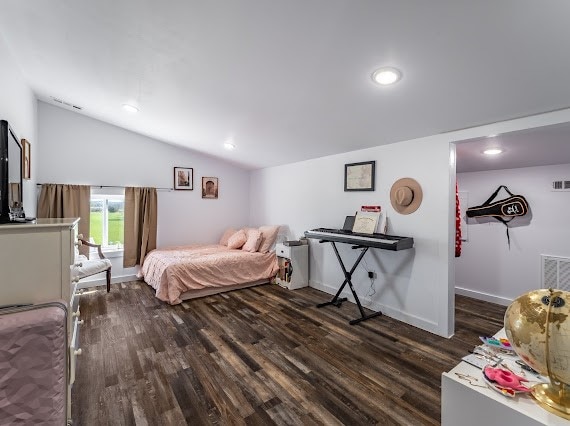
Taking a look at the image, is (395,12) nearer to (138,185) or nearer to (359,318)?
(359,318)

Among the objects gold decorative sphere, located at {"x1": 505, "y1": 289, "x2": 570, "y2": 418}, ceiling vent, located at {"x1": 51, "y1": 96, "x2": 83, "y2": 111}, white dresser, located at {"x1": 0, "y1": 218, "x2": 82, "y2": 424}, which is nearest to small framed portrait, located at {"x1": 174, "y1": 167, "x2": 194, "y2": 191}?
ceiling vent, located at {"x1": 51, "y1": 96, "x2": 83, "y2": 111}

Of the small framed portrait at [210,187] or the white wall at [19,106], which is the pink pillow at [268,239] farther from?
the white wall at [19,106]

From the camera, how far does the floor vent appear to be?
3020mm

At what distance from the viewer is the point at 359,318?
3084 millimetres

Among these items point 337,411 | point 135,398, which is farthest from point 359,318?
point 135,398

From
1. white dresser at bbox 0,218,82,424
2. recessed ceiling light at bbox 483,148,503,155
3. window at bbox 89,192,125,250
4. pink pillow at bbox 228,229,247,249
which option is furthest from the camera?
pink pillow at bbox 228,229,247,249

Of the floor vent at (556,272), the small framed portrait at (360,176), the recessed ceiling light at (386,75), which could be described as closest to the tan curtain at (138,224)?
the small framed portrait at (360,176)

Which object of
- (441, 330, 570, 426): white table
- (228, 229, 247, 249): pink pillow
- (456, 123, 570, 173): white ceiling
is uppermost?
(456, 123, 570, 173): white ceiling

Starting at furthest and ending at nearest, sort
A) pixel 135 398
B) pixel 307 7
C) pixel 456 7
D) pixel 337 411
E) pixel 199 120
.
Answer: pixel 199 120 < pixel 135 398 < pixel 337 411 < pixel 307 7 < pixel 456 7

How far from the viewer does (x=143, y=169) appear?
4703 millimetres

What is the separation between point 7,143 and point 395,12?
252cm

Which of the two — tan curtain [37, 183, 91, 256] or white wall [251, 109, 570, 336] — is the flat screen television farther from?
white wall [251, 109, 570, 336]

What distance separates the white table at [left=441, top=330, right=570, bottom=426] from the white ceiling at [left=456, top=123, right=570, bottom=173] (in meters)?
2.19

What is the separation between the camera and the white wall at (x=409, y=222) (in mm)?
2670
